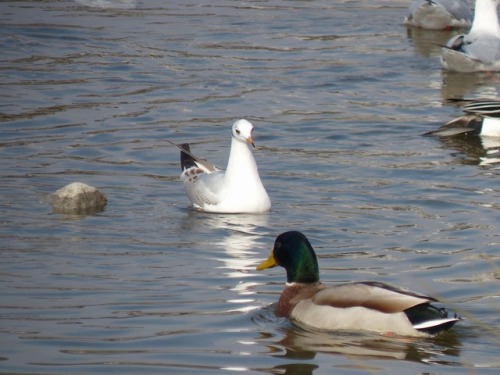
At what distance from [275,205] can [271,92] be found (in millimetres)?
5398

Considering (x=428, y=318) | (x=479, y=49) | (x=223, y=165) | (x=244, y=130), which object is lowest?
(x=428, y=318)

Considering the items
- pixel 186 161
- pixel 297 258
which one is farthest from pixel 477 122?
pixel 297 258

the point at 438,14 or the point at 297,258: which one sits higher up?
the point at 438,14

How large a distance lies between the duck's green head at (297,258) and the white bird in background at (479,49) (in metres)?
10.5

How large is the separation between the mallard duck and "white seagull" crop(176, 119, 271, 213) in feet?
9.81

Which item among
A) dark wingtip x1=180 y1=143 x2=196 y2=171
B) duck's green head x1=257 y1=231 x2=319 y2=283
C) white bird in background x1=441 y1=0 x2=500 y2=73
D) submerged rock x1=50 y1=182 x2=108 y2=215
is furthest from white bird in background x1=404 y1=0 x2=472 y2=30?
duck's green head x1=257 y1=231 x2=319 y2=283

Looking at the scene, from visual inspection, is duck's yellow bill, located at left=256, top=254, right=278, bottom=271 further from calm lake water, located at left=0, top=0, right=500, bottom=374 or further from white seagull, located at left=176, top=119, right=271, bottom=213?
white seagull, located at left=176, top=119, right=271, bottom=213

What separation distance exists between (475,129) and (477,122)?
9cm

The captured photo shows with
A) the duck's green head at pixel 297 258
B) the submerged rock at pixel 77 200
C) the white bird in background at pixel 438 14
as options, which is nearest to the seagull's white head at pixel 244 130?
the submerged rock at pixel 77 200

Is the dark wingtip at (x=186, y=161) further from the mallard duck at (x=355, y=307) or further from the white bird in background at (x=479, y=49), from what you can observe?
the white bird in background at (x=479, y=49)

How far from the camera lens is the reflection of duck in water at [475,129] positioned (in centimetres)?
1526

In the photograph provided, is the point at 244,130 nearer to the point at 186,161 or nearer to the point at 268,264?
the point at 186,161

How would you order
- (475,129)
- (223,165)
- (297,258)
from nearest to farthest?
(297,258)
(223,165)
(475,129)

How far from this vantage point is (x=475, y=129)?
15.6 m
